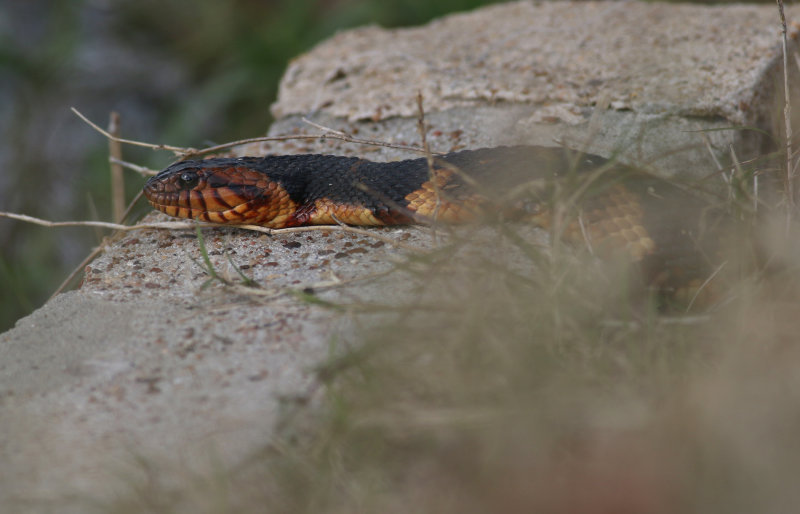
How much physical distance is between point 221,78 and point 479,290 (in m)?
6.13

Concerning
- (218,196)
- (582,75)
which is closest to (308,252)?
(218,196)

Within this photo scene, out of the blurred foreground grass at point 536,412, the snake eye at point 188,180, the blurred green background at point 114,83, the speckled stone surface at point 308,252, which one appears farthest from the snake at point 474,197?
the blurred green background at point 114,83

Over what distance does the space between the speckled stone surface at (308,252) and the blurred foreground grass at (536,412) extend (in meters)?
0.16

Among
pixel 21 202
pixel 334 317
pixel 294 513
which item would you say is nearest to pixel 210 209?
pixel 334 317

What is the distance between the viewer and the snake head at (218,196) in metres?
3.28

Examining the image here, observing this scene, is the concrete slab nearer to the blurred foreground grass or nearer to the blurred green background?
the blurred foreground grass

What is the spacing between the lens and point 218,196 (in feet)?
10.7

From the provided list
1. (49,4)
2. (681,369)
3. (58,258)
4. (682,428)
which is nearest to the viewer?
(682,428)

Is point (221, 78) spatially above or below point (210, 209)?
above

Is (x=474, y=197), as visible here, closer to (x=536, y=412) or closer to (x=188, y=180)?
(x=188, y=180)

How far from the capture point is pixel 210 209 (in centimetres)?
327

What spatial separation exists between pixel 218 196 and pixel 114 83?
5645 mm

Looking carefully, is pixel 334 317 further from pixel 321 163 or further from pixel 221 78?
pixel 221 78

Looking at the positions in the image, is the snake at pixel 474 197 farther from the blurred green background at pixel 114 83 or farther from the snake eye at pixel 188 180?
the blurred green background at pixel 114 83
